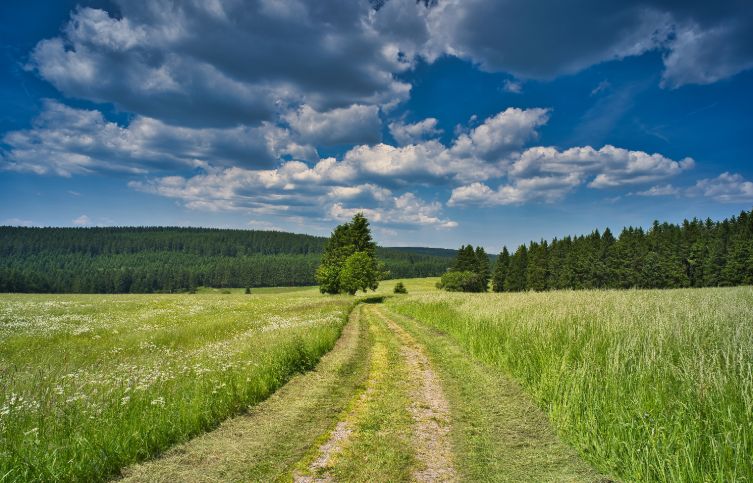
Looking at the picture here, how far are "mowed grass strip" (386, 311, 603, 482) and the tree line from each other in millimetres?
73424

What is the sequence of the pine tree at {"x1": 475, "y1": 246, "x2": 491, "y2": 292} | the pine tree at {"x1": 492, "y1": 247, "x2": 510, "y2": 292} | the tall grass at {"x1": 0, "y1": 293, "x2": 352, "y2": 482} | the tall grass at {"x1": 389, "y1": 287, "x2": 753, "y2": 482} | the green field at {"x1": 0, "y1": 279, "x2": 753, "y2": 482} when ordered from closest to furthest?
the tall grass at {"x1": 389, "y1": 287, "x2": 753, "y2": 482} < the green field at {"x1": 0, "y1": 279, "x2": 753, "y2": 482} < the tall grass at {"x1": 0, "y1": 293, "x2": 352, "y2": 482} < the pine tree at {"x1": 475, "y1": 246, "x2": 491, "y2": 292} < the pine tree at {"x1": 492, "y1": 247, "x2": 510, "y2": 292}

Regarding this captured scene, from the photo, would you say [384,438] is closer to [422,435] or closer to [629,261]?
[422,435]

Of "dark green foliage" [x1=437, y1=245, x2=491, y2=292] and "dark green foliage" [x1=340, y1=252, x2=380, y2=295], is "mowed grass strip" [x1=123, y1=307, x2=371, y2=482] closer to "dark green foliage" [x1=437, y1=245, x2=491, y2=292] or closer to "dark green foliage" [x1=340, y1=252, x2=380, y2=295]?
"dark green foliage" [x1=340, y1=252, x2=380, y2=295]

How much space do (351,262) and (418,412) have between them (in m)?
44.1

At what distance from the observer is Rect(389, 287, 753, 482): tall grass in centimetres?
453

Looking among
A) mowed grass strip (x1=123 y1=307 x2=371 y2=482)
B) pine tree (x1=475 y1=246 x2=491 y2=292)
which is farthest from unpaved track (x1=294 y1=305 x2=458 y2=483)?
pine tree (x1=475 y1=246 x2=491 y2=292)

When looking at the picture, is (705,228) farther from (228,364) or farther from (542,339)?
(228,364)

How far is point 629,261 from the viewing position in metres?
74.5

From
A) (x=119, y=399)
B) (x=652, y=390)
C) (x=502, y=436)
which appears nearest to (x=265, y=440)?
(x=119, y=399)

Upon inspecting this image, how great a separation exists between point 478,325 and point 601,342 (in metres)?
6.41

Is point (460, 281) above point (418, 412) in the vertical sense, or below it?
below

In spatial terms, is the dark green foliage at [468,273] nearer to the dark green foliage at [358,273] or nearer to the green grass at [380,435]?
the dark green foliage at [358,273]

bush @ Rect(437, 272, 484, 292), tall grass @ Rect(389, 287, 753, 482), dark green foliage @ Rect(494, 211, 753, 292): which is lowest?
bush @ Rect(437, 272, 484, 292)

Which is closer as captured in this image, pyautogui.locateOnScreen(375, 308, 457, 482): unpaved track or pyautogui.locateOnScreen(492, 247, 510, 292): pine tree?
pyautogui.locateOnScreen(375, 308, 457, 482): unpaved track
